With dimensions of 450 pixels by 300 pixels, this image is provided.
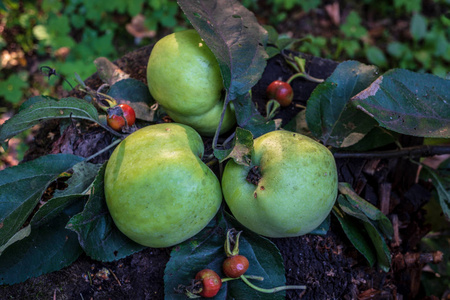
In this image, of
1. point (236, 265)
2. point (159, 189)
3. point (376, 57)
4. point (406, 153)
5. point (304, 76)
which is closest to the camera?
point (159, 189)

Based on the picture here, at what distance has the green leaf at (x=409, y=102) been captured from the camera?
126 centimetres

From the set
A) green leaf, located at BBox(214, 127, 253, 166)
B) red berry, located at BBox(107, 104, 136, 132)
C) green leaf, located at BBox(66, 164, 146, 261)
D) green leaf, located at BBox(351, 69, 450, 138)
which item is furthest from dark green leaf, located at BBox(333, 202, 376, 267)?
red berry, located at BBox(107, 104, 136, 132)

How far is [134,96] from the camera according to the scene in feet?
5.02

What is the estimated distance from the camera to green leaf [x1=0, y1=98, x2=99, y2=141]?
1.23 meters

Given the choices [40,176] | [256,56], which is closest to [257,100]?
[256,56]

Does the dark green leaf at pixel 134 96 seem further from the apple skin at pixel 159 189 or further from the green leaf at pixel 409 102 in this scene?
the green leaf at pixel 409 102

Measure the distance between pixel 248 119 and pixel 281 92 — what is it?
273mm

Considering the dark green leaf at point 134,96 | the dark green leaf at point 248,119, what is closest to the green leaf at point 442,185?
the dark green leaf at point 248,119

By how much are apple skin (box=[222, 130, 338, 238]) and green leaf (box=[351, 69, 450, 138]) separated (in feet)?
0.89

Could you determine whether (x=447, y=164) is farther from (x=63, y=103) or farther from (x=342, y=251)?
(x=63, y=103)

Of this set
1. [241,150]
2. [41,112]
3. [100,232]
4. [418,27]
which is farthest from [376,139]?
[418,27]

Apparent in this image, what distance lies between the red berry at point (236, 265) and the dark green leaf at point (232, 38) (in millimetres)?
602

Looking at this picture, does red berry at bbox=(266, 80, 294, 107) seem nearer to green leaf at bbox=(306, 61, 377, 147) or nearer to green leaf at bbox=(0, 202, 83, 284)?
green leaf at bbox=(306, 61, 377, 147)

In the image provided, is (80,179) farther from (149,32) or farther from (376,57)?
(376,57)
